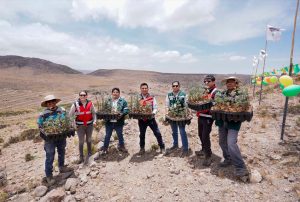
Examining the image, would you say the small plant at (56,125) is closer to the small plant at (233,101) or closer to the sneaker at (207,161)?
the sneaker at (207,161)

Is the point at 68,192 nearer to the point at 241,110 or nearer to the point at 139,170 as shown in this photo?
the point at 139,170

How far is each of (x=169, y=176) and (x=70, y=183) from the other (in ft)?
8.55

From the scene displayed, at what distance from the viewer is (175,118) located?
19.6 feet

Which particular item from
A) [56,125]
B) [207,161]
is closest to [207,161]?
[207,161]

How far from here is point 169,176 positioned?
5445 mm

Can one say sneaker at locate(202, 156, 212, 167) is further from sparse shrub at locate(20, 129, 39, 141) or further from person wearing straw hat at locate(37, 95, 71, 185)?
sparse shrub at locate(20, 129, 39, 141)

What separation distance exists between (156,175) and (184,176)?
719 mm

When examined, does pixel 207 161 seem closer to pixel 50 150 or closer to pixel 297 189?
pixel 297 189

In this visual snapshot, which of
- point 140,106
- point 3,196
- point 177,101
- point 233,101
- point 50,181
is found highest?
point 233,101

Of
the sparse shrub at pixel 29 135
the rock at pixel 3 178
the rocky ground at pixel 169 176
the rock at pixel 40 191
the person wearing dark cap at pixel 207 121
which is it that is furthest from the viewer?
the sparse shrub at pixel 29 135

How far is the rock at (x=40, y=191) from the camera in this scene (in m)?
5.69

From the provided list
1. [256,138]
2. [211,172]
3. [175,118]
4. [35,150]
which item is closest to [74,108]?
[175,118]

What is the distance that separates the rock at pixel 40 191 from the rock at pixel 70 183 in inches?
25.6

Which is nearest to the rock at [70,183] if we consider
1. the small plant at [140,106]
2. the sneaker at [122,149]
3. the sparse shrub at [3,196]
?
the sneaker at [122,149]
